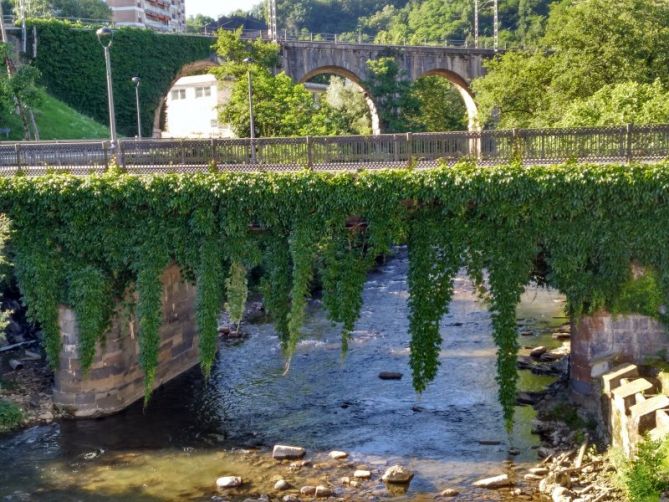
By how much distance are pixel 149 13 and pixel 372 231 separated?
96.0 m

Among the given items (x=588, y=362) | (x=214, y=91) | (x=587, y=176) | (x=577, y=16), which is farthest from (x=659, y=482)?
(x=214, y=91)

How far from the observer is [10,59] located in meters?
47.2

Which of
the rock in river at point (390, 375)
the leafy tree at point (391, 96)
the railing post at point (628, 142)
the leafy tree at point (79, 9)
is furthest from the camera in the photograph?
the leafy tree at point (79, 9)

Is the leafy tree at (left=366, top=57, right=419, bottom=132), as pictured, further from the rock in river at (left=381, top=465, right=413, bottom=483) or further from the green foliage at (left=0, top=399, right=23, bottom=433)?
the rock in river at (left=381, top=465, right=413, bottom=483)

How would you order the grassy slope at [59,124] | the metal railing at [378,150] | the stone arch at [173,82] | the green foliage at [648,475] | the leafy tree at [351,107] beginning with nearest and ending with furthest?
1. the green foliage at [648,475]
2. the metal railing at [378,150]
3. the grassy slope at [59,124]
4. the stone arch at [173,82]
5. the leafy tree at [351,107]

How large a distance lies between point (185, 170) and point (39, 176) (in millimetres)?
3631

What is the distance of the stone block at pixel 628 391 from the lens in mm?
16469

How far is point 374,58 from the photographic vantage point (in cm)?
5725

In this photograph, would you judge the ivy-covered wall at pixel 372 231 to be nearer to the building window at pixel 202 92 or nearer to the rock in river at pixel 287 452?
the rock in river at pixel 287 452

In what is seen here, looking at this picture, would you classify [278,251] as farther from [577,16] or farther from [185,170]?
→ [577,16]

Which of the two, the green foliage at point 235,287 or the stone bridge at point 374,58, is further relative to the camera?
the stone bridge at point 374,58

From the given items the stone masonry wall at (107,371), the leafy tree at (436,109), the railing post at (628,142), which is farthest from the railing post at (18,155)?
the leafy tree at (436,109)

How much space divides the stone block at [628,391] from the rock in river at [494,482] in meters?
2.67

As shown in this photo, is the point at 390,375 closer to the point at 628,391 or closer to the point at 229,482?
the point at 229,482
